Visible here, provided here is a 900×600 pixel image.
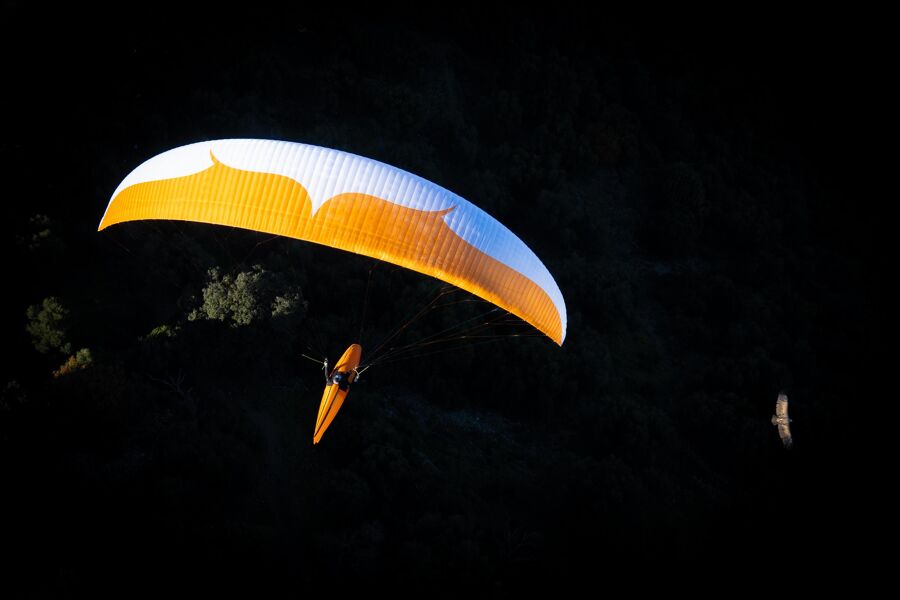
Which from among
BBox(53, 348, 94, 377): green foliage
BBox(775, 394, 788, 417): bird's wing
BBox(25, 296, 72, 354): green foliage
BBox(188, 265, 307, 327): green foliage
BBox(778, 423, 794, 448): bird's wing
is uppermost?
BBox(775, 394, 788, 417): bird's wing

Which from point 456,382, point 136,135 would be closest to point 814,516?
point 456,382

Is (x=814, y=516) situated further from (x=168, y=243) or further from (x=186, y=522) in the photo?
(x=168, y=243)

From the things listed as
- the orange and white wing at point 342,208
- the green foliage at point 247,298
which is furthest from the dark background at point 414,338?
the orange and white wing at point 342,208

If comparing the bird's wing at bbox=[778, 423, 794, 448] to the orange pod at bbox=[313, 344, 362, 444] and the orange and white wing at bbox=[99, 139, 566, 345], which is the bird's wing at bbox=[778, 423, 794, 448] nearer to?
the orange and white wing at bbox=[99, 139, 566, 345]

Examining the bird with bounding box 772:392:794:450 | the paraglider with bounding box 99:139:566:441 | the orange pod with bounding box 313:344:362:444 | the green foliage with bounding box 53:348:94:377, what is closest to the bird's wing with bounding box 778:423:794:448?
the bird with bounding box 772:392:794:450

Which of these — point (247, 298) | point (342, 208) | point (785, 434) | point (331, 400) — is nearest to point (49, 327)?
point (247, 298)
